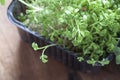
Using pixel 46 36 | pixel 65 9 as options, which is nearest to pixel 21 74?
pixel 46 36

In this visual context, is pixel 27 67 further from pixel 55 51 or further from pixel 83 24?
pixel 83 24

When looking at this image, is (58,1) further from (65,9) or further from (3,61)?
(3,61)

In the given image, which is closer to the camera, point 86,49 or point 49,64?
point 86,49

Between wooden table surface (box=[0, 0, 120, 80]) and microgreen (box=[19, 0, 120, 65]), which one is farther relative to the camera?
wooden table surface (box=[0, 0, 120, 80])

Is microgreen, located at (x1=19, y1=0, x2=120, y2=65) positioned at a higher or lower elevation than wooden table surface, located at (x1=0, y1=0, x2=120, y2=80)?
higher

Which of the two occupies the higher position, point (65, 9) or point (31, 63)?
point (65, 9)
